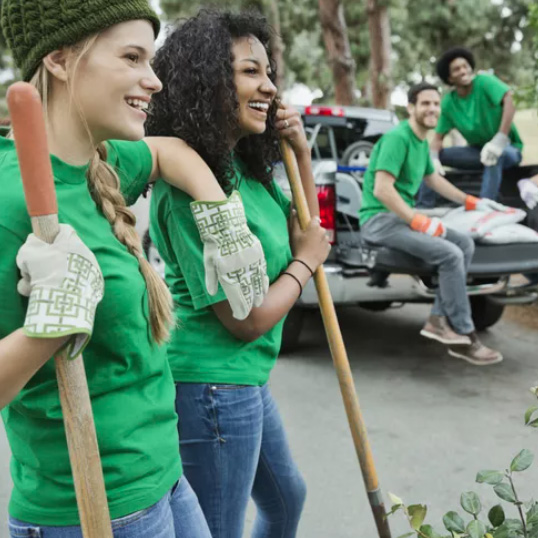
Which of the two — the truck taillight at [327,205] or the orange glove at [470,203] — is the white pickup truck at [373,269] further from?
the orange glove at [470,203]

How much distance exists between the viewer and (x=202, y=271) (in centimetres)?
200

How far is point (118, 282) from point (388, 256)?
4135mm

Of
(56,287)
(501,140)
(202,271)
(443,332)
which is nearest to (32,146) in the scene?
(56,287)

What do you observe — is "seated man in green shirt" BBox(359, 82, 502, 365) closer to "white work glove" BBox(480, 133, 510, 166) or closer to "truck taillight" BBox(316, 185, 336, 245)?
"truck taillight" BBox(316, 185, 336, 245)

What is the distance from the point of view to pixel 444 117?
743 centimetres

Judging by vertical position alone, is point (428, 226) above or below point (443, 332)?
above

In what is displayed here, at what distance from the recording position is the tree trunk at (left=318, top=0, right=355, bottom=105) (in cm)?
1597

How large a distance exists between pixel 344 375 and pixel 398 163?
3.27 meters

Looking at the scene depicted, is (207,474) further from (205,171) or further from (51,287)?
(51,287)

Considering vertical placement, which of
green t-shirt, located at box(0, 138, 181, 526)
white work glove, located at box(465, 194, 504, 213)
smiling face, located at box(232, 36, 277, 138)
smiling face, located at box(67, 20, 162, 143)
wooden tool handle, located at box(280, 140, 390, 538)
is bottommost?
white work glove, located at box(465, 194, 504, 213)

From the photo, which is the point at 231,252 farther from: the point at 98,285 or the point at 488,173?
the point at 488,173

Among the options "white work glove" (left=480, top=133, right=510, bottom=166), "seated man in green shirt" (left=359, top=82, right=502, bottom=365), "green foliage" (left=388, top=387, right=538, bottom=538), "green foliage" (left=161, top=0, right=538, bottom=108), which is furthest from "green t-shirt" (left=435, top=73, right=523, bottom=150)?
"green foliage" (left=161, top=0, right=538, bottom=108)

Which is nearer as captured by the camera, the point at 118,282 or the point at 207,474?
the point at 118,282

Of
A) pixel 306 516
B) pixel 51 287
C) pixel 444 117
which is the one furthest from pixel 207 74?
pixel 444 117
